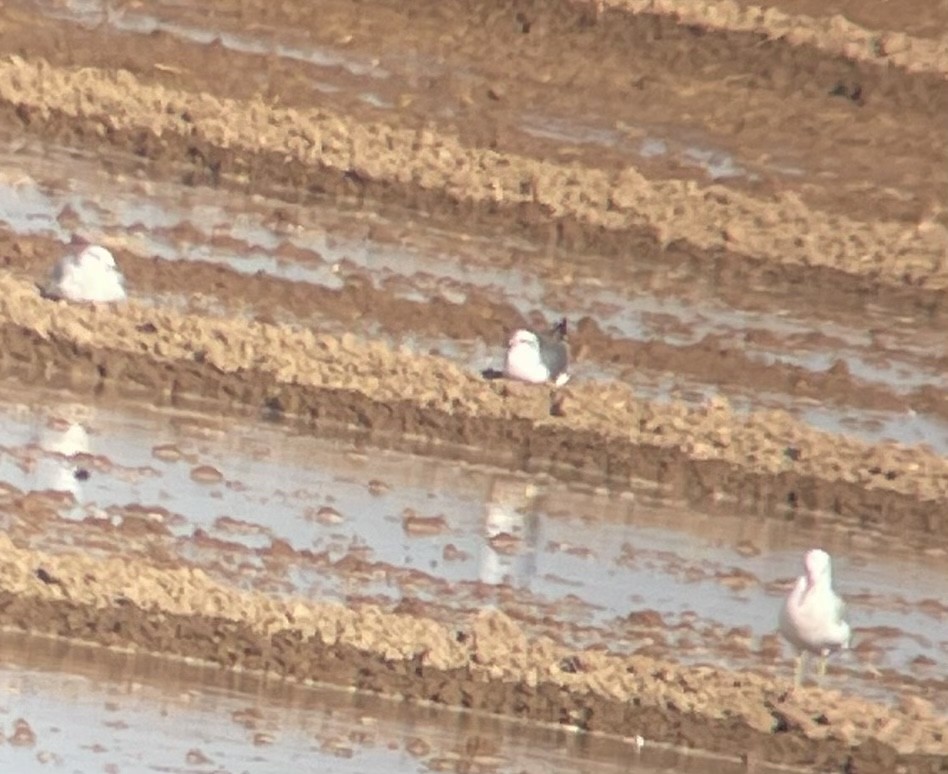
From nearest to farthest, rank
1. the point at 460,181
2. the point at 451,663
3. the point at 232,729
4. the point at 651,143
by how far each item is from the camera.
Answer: the point at 232,729 < the point at 451,663 < the point at 460,181 < the point at 651,143

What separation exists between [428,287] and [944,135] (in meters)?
3.22

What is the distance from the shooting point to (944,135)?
40.3 feet

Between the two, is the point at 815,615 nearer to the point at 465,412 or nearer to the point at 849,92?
the point at 465,412

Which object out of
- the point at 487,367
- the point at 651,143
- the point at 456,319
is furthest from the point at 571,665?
the point at 651,143

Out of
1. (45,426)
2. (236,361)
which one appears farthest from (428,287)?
(45,426)

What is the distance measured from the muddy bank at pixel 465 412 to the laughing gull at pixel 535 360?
69mm

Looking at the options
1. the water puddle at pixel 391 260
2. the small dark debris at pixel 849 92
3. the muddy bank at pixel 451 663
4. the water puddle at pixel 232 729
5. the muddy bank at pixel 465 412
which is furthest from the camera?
the small dark debris at pixel 849 92

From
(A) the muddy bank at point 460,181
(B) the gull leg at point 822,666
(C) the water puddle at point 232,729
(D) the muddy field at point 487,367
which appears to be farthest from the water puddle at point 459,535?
(A) the muddy bank at point 460,181

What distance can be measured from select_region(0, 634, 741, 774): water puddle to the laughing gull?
6.27 ft

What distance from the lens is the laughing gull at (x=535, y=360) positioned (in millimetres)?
9297

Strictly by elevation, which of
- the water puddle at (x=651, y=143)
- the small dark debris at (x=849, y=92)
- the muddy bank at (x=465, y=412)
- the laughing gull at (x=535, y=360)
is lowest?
the muddy bank at (x=465, y=412)

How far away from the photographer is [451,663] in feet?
25.0

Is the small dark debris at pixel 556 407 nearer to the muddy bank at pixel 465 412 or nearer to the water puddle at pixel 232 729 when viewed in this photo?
the muddy bank at pixel 465 412

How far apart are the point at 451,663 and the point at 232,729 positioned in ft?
2.34
